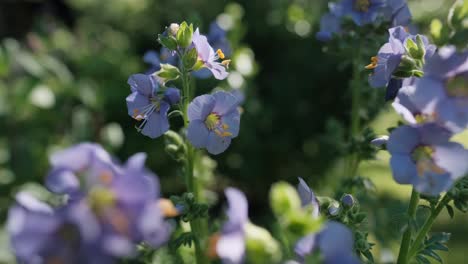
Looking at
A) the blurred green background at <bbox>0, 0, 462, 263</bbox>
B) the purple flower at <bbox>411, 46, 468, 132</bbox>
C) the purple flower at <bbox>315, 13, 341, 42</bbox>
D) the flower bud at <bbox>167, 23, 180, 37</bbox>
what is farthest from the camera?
the blurred green background at <bbox>0, 0, 462, 263</bbox>

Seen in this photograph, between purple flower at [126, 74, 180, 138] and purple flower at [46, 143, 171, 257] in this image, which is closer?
purple flower at [46, 143, 171, 257]

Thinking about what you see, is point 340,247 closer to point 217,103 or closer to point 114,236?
point 114,236

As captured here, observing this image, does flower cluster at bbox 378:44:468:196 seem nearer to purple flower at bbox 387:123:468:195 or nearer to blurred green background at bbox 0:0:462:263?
purple flower at bbox 387:123:468:195

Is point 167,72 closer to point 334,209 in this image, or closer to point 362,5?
point 334,209

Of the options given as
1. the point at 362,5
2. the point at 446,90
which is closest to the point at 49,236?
the point at 446,90

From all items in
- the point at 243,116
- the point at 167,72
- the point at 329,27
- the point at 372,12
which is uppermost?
the point at 243,116

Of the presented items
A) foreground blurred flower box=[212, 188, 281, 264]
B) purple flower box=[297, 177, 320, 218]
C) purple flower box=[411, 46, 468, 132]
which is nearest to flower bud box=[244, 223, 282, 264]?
foreground blurred flower box=[212, 188, 281, 264]
